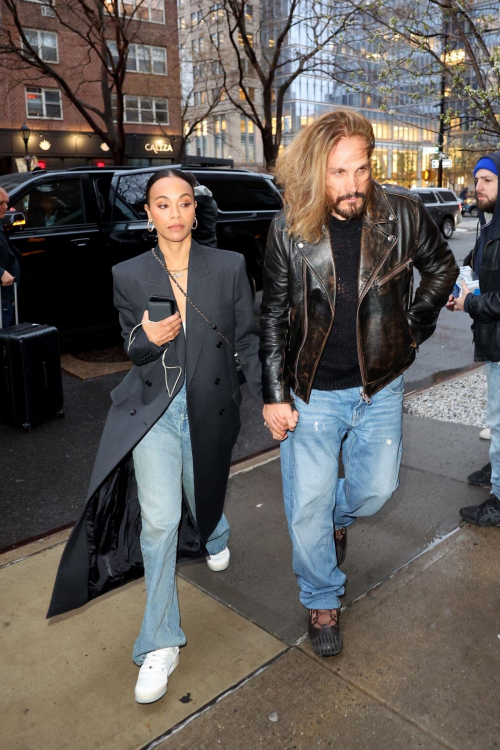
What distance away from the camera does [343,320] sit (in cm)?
278

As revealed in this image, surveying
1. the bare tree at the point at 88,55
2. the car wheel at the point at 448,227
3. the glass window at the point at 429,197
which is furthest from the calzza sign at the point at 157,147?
the car wheel at the point at 448,227

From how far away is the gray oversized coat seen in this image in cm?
278

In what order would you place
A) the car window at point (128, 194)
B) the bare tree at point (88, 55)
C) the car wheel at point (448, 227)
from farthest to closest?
the car wheel at point (448, 227), the bare tree at point (88, 55), the car window at point (128, 194)

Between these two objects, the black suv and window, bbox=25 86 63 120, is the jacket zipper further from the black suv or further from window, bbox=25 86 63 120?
window, bbox=25 86 63 120

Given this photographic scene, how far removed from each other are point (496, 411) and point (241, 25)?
1664 cm

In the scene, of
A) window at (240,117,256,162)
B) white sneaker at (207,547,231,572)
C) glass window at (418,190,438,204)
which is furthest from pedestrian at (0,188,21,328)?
window at (240,117,256,162)

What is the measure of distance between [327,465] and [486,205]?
6.15 ft

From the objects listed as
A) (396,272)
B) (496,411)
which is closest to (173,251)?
(396,272)

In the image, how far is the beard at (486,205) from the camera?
3.75 metres

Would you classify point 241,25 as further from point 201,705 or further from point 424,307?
point 201,705

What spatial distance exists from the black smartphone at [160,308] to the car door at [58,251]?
19.2 ft

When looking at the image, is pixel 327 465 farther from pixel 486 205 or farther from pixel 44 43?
pixel 44 43

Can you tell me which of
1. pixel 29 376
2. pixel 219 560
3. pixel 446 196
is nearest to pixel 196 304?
pixel 219 560

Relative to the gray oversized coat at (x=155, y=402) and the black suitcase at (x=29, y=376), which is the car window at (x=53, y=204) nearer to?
the black suitcase at (x=29, y=376)
